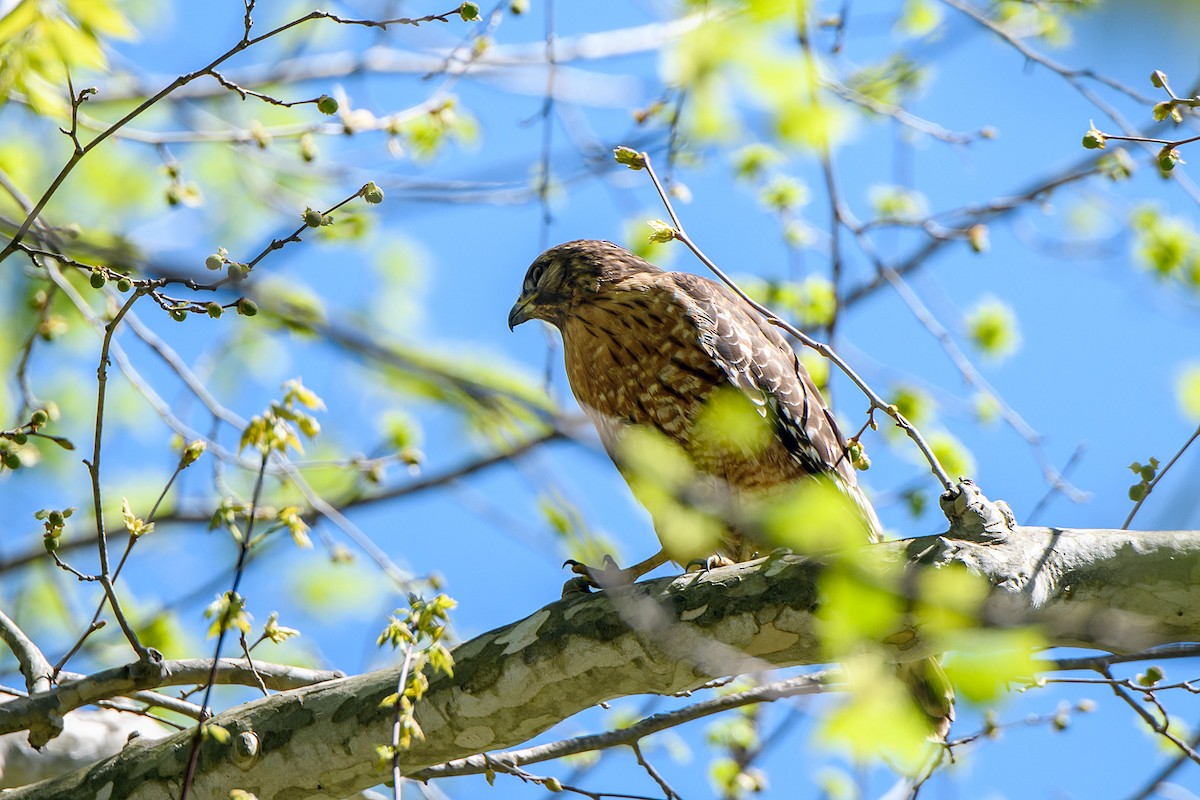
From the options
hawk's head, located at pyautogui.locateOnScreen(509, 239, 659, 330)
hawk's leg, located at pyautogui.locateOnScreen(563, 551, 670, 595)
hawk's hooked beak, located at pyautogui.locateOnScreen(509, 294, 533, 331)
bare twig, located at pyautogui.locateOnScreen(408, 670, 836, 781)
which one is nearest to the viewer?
bare twig, located at pyautogui.locateOnScreen(408, 670, 836, 781)

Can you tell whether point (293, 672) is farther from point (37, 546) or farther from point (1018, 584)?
point (37, 546)

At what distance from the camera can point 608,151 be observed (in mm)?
4453

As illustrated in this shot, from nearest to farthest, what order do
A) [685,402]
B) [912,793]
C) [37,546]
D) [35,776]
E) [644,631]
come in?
[644,631]
[912,793]
[35,776]
[685,402]
[37,546]

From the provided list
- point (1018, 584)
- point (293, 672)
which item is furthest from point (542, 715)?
point (1018, 584)

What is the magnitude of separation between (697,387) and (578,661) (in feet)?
5.40

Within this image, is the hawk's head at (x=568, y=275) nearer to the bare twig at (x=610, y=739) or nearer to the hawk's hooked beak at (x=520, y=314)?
the hawk's hooked beak at (x=520, y=314)

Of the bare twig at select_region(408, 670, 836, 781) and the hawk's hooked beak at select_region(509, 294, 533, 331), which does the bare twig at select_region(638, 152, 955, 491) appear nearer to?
the bare twig at select_region(408, 670, 836, 781)

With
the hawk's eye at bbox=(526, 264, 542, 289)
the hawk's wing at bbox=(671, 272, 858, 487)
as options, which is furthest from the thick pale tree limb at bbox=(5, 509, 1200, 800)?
the hawk's eye at bbox=(526, 264, 542, 289)

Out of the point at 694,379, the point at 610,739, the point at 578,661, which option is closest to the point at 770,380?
the point at 694,379

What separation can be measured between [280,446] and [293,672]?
99cm

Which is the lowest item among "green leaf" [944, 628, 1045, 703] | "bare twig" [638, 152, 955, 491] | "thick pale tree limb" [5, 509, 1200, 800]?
"green leaf" [944, 628, 1045, 703]

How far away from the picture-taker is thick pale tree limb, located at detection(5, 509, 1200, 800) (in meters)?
2.63

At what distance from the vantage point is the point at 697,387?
169 inches

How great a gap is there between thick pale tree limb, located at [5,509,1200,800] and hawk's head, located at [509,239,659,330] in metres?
2.10
